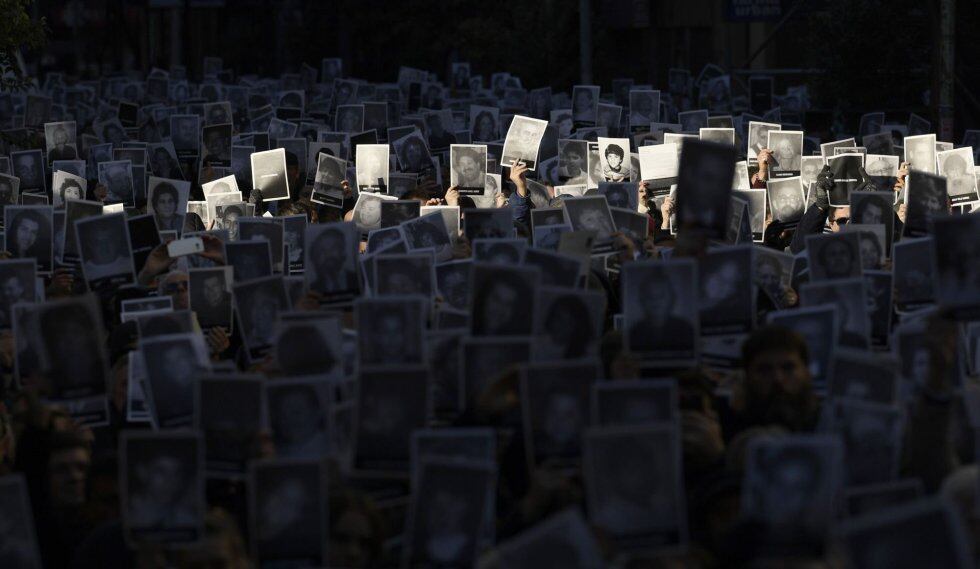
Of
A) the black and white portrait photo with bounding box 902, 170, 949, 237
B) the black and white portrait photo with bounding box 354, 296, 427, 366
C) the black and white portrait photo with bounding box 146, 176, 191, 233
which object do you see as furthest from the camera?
the black and white portrait photo with bounding box 146, 176, 191, 233

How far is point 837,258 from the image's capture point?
369 inches

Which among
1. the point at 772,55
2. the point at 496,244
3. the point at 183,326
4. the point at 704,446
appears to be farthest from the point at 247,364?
the point at 772,55

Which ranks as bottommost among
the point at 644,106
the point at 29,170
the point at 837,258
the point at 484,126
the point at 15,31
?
the point at 837,258

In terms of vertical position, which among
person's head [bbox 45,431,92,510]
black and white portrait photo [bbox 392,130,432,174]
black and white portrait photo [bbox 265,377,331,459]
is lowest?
person's head [bbox 45,431,92,510]

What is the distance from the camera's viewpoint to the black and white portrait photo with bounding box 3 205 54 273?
467 inches

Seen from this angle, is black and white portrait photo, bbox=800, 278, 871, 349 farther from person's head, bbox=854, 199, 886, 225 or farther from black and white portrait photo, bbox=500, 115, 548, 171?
black and white portrait photo, bbox=500, 115, 548, 171

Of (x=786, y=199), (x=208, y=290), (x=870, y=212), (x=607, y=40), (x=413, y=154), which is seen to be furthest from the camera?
(x=607, y=40)

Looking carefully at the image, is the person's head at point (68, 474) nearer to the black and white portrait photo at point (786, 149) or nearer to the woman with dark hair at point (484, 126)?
the black and white portrait photo at point (786, 149)

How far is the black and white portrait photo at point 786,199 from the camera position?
1446 cm

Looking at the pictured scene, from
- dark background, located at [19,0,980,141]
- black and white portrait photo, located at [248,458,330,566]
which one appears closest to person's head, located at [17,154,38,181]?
dark background, located at [19,0,980,141]

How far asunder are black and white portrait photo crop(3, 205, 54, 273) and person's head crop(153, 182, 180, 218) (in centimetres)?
202

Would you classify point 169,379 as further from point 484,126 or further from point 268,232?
point 484,126

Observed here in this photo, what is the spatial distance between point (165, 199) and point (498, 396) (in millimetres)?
7557

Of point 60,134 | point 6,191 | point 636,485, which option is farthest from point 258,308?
point 60,134
